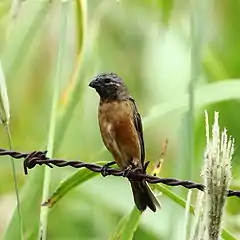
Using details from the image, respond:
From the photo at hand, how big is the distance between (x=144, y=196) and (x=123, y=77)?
4.52 ft

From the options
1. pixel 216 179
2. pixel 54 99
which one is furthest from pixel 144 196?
pixel 216 179

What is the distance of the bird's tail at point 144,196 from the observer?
1797mm

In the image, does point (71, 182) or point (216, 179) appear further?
point (71, 182)

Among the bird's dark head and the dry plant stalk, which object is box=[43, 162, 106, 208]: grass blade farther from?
the dry plant stalk

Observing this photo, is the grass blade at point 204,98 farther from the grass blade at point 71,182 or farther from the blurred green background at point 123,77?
the grass blade at point 71,182

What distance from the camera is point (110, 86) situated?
1.96 metres

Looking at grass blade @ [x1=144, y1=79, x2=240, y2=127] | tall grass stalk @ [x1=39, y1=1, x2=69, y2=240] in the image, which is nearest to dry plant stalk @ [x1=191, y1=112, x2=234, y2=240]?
tall grass stalk @ [x1=39, y1=1, x2=69, y2=240]

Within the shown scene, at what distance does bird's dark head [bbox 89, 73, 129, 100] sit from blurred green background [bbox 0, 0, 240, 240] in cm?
7

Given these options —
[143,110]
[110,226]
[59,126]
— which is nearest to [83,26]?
[59,126]

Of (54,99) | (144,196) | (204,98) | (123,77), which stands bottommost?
(144,196)

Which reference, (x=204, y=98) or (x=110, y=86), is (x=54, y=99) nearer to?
(x=110, y=86)

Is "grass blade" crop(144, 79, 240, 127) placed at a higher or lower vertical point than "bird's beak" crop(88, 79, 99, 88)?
higher

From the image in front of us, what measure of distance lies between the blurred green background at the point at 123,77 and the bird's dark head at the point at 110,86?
0.07m

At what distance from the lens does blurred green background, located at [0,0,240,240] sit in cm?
196
